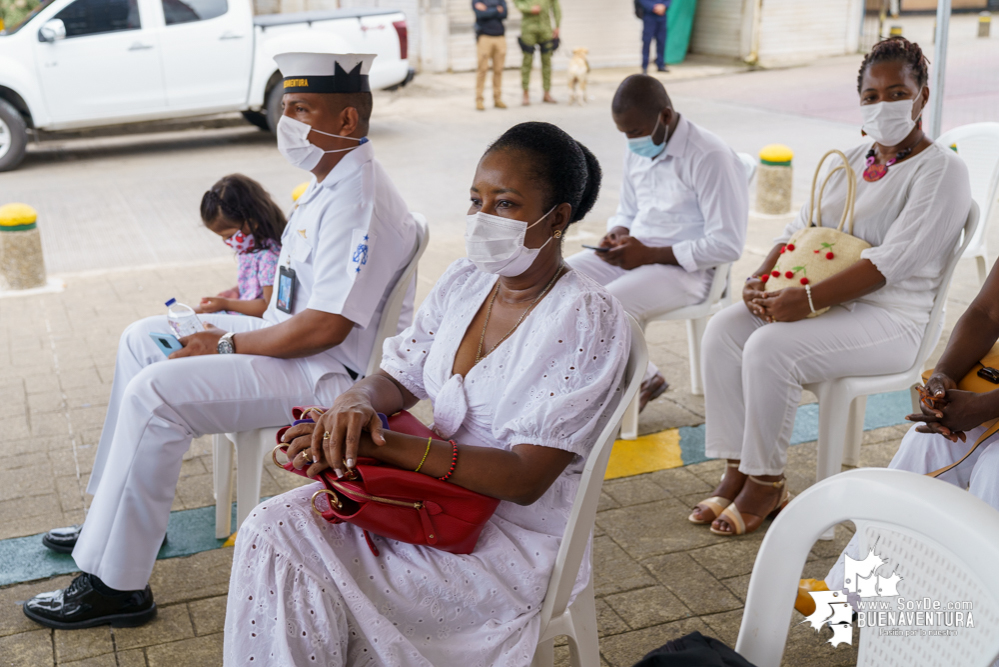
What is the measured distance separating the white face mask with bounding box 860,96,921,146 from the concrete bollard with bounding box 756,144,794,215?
435 cm

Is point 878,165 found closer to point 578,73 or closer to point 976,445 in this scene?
point 976,445

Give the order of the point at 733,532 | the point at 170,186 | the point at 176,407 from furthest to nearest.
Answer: the point at 170,186 → the point at 733,532 → the point at 176,407

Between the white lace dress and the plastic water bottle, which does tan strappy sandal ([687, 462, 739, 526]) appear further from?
the plastic water bottle

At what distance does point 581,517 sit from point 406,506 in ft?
1.22

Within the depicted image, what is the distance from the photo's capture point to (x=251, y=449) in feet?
9.55

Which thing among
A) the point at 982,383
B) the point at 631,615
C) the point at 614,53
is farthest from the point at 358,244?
the point at 614,53

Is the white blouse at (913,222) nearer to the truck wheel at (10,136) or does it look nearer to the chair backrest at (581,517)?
the chair backrest at (581,517)

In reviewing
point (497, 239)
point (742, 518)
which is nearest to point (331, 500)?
point (497, 239)

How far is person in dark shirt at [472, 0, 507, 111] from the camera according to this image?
12656 mm

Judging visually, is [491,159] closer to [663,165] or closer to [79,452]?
[663,165]

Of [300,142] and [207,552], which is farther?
[207,552]

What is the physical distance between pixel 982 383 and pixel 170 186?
27.0ft

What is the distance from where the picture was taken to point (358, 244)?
2836mm

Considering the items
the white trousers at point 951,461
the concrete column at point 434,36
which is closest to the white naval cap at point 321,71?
the white trousers at point 951,461
